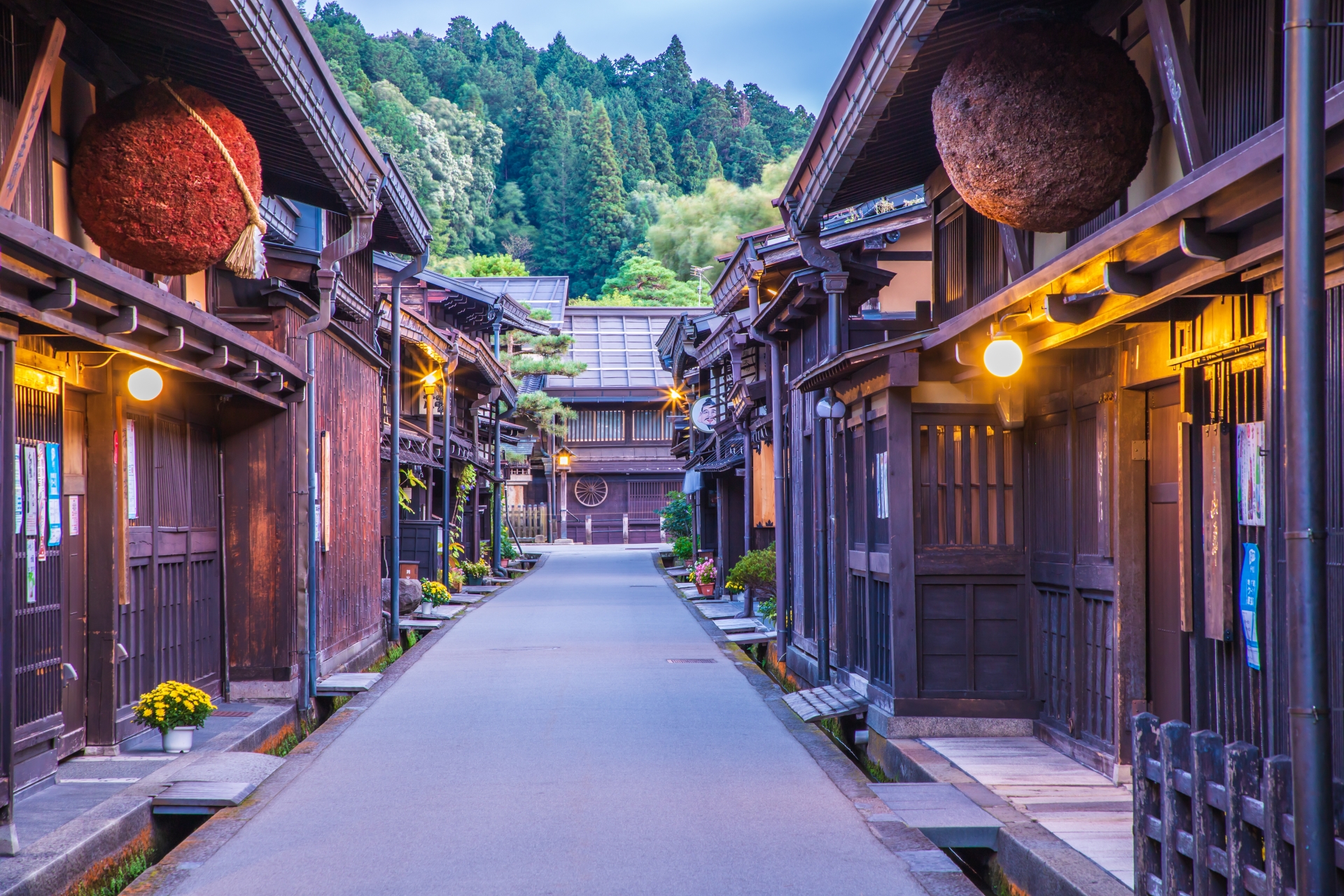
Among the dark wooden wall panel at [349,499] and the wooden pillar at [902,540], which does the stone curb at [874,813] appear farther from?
the dark wooden wall panel at [349,499]

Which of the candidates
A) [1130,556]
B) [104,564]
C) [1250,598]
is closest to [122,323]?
[104,564]

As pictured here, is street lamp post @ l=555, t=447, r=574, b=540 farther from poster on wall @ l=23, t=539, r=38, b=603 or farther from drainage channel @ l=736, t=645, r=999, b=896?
poster on wall @ l=23, t=539, r=38, b=603

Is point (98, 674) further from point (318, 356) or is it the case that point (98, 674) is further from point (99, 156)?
point (318, 356)

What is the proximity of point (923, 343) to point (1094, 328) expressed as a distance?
9.17 feet

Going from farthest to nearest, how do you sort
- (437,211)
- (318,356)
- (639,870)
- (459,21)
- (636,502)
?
(459,21), (437,211), (636,502), (318,356), (639,870)

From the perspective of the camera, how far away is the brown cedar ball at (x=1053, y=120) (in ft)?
22.1

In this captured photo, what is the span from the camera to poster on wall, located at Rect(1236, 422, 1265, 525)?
6.05 metres

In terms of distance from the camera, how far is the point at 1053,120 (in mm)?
6703

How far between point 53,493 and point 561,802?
4.37m

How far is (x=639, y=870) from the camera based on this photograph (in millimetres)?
6848

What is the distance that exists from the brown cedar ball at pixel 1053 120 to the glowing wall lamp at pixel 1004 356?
3.92ft

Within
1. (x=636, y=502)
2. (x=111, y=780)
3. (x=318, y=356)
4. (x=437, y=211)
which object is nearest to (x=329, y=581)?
(x=318, y=356)

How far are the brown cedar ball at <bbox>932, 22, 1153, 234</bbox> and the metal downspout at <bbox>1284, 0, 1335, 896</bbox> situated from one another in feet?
8.31

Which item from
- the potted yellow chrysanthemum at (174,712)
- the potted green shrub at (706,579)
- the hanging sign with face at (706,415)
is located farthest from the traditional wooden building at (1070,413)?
the hanging sign with face at (706,415)
